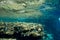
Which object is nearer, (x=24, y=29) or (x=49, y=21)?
(x=24, y=29)

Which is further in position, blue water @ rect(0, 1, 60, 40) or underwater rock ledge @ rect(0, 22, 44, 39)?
blue water @ rect(0, 1, 60, 40)

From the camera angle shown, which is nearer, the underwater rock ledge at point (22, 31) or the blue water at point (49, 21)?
the underwater rock ledge at point (22, 31)

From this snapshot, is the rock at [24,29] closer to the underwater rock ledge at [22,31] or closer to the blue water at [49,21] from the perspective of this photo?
the underwater rock ledge at [22,31]

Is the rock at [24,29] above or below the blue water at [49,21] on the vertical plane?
below

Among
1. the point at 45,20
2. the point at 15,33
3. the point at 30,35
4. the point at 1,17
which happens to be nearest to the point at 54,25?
the point at 45,20

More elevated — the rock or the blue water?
the blue water

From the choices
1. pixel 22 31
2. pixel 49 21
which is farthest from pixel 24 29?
pixel 49 21

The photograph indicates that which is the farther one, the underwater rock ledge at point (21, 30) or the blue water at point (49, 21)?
the blue water at point (49, 21)

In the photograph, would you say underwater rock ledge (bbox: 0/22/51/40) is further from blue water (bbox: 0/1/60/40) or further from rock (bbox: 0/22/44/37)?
blue water (bbox: 0/1/60/40)

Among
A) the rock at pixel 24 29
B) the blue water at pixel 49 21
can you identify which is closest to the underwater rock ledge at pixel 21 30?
the rock at pixel 24 29

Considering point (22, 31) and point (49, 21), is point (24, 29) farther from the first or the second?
point (49, 21)

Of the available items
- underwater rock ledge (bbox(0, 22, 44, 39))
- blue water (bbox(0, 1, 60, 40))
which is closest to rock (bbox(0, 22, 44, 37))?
underwater rock ledge (bbox(0, 22, 44, 39))
